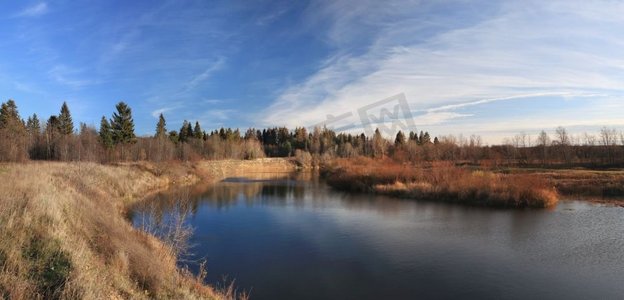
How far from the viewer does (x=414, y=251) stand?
1522cm

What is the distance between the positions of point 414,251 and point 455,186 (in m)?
16.8

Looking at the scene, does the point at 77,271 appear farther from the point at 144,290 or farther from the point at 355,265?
the point at 355,265

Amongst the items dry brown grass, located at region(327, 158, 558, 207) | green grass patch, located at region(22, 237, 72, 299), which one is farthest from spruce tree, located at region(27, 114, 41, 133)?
green grass patch, located at region(22, 237, 72, 299)

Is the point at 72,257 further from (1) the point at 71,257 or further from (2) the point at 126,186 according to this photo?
(2) the point at 126,186

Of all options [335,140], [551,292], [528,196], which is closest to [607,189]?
[528,196]

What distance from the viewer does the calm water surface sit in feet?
37.5

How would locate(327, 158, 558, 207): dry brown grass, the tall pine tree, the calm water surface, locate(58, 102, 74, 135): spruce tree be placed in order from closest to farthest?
the calm water surface, locate(327, 158, 558, 207): dry brown grass, locate(58, 102, 74, 135): spruce tree, the tall pine tree

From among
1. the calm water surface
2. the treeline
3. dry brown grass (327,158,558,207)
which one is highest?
the treeline

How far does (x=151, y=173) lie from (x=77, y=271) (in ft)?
123

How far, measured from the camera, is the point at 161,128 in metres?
82.9

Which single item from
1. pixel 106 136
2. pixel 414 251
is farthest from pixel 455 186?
pixel 106 136

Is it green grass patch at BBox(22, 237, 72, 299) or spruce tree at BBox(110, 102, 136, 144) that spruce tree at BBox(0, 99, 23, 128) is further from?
green grass patch at BBox(22, 237, 72, 299)

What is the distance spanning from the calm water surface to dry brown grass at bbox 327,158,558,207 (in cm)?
214

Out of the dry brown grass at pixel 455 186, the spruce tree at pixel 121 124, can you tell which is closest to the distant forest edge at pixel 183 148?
the spruce tree at pixel 121 124
